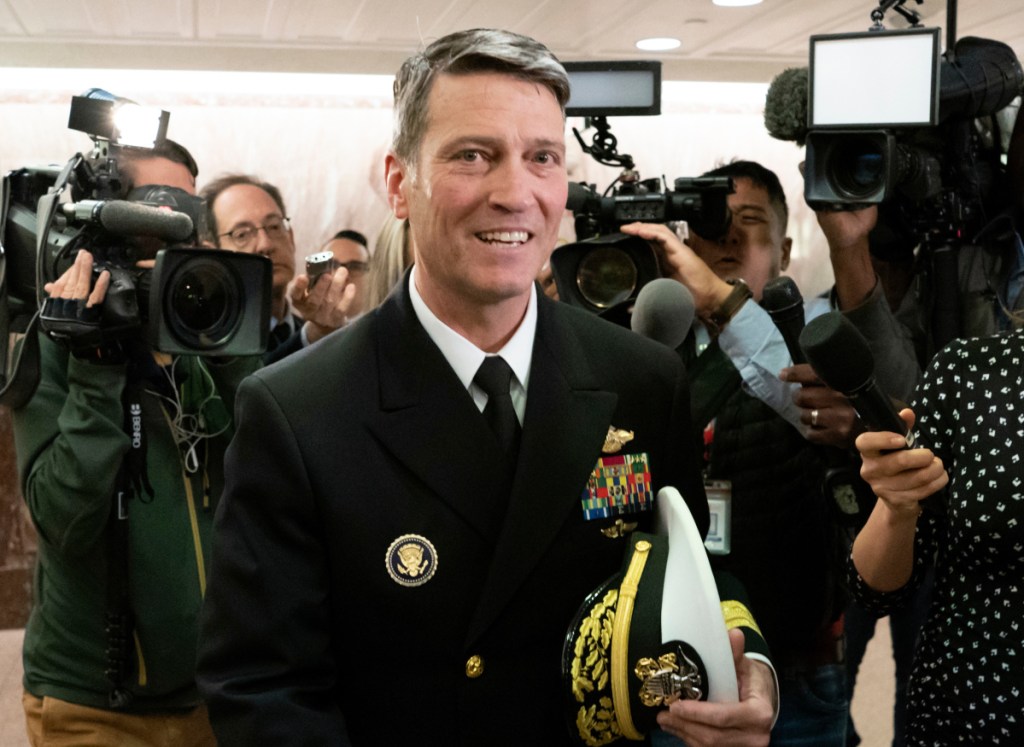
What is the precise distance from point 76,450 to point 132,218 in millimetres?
414

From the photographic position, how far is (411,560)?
4.34 feet

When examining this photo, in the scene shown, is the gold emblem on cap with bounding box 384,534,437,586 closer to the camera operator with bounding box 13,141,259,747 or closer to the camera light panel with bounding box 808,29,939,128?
the camera operator with bounding box 13,141,259,747

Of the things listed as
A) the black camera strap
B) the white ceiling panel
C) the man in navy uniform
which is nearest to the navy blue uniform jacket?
the man in navy uniform

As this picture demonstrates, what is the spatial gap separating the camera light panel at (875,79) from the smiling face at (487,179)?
3.23ft

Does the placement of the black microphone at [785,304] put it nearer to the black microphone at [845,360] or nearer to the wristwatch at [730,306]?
the wristwatch at [730,306]

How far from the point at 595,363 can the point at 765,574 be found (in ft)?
3.06

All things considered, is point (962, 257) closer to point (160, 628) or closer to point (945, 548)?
point (945, 548)

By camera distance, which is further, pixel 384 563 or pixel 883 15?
pixel 883 15

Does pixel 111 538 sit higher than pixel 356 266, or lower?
lower

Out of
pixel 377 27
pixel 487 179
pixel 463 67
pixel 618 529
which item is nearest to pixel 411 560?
pixel 618 529

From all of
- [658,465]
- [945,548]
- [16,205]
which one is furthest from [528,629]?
[16,205]

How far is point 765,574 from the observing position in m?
2.25

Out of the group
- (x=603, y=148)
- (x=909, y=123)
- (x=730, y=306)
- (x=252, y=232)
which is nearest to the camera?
(x=909, y=123)

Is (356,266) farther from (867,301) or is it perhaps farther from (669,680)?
(669,680)
